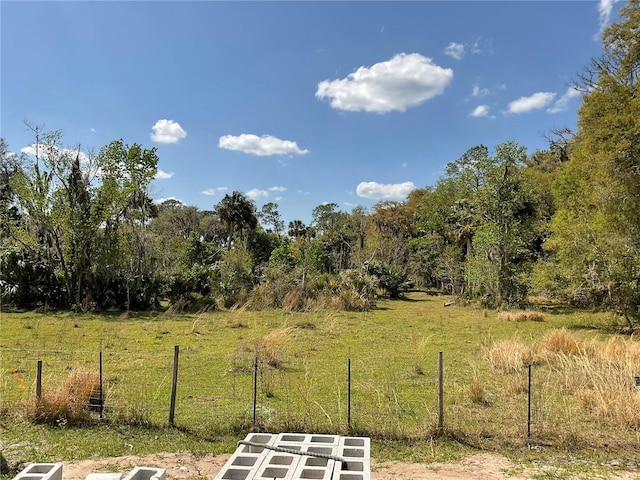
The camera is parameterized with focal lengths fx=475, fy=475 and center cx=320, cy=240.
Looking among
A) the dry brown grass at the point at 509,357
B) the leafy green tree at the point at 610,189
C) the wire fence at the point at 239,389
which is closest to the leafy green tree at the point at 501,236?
the leafy green tree at the point at 610,189

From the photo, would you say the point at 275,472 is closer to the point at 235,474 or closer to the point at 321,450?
the point at 235,474

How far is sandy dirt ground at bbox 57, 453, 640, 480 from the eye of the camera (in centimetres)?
480

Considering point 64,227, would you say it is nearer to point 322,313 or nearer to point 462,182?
point 322,313

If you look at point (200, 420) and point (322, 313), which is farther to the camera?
point (322, 313)

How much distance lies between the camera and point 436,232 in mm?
40094

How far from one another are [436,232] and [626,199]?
88.6 feet

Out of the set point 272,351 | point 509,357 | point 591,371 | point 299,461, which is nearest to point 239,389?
point 272,351

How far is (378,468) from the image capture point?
4992 mm

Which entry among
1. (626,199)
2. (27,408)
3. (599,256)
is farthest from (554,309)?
(27,408)

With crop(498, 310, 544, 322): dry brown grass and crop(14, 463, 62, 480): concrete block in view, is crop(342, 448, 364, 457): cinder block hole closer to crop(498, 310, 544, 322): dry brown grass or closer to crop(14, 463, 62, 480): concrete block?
crop(14, 463, 62, 480): concrete block

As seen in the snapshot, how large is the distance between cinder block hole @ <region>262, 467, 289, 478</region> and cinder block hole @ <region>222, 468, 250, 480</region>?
149mm

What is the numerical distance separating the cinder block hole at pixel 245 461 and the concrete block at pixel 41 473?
4.27 ft

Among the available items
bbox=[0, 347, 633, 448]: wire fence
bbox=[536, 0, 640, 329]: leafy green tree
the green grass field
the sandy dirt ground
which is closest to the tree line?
bbox=[536, 0, 640, 329]: leafy green tree

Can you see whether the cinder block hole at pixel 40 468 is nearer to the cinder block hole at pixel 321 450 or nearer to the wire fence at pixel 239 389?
the cinder block hole at pixel 321 450
